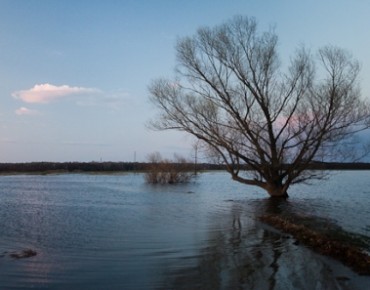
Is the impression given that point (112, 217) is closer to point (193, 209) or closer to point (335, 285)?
point (193, 209)

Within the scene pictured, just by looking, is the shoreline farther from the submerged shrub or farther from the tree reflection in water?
the submerged shrub

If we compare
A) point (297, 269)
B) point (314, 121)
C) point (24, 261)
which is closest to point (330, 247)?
point (297, 269)

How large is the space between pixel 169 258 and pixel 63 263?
2.49 meters

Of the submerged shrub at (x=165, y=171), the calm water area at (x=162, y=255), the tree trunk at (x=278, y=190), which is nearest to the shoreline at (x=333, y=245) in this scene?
the calm water area at (x=162, y=255)

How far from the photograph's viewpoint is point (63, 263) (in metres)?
9.83

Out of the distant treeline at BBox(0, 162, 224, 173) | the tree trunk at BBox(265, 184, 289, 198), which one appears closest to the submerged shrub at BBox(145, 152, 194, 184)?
the tree trunk at BBox(265, 184, 289, 198)

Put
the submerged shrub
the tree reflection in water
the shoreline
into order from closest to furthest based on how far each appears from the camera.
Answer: the tree reflection in water < the shoreline < the submerged shrub

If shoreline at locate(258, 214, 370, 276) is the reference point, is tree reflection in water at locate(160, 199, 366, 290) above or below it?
below

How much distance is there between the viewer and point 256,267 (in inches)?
359

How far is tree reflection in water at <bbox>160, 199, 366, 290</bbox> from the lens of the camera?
308 inches

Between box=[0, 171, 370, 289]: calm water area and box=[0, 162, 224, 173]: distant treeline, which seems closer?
box=[0, 171, 370, 289]: calm water area

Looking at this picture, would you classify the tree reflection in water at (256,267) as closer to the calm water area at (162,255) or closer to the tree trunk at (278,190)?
the calm water area at (162,255)

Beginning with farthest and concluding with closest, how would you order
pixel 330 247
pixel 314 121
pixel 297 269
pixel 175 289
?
pixel 314 121, pixel 330 247, pixel 297 269, pixel 175 289

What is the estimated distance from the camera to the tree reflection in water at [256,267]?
7.81 metres
